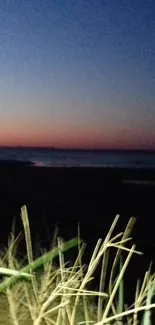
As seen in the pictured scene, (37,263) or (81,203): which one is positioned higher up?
(37,263)

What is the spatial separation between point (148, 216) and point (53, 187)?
1590cm

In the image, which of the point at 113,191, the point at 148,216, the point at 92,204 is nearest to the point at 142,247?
the point at 148,216

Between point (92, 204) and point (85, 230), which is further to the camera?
point (92, 204)

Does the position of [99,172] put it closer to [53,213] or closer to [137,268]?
[53,213]

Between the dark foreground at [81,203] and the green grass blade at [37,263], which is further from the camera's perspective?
the dark foreground at [81,203]

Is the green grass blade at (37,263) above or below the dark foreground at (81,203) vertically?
above

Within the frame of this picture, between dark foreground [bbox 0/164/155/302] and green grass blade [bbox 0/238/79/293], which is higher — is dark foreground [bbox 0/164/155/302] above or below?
below

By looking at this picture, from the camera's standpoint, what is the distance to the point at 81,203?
1227 inches

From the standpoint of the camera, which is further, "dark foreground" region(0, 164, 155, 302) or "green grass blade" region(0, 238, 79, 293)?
"dark foreground" region(0, 164, 155, 302)

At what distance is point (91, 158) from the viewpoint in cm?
8319

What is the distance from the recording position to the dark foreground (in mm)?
18503

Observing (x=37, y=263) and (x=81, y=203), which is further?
(x=81, y=203)

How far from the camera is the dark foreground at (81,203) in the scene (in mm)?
18503

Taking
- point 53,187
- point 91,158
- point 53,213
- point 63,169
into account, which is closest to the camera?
point 53,213
